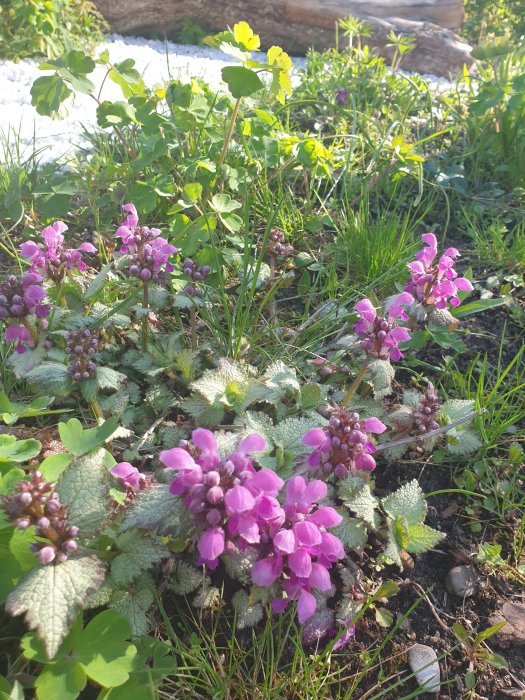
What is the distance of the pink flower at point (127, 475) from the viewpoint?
55.7 inches

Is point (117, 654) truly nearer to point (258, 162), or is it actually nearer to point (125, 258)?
point (125, 258)

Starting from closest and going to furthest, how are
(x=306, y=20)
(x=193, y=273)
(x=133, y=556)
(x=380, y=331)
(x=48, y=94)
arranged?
(x=133, y=556) → (x=380, y=331) → (x=193, y=273) → (x=48, y=94) → (x=306, y=20)

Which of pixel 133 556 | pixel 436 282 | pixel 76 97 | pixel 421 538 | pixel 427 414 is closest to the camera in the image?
pixel 133 556

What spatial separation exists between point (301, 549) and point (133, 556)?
404mm

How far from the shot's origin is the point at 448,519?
5.95ft

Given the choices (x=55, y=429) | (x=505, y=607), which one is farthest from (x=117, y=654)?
(x=505, y=607)

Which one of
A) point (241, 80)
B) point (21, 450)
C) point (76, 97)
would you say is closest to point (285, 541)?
point (21, 450)

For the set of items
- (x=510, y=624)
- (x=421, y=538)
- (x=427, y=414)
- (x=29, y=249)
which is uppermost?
(x=29, y=249)

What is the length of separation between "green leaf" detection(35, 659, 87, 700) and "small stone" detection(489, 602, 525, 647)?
→ 1098 mm

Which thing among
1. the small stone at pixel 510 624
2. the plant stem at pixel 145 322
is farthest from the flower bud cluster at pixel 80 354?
the small stone at pixel 510 624

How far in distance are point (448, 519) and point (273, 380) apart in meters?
0.72

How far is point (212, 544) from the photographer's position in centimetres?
115

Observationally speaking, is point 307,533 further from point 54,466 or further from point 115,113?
point 115,113

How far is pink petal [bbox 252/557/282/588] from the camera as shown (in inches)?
48.6
